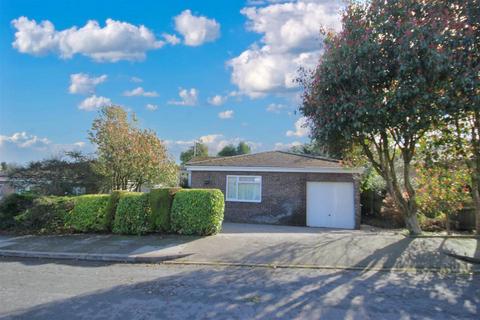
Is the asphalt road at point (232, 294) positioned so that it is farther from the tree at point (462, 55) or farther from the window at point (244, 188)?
the window at point (244, 188)

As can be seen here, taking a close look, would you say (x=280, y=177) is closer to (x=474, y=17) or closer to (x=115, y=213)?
(x=115, y=213)

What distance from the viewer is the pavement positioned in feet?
26.6

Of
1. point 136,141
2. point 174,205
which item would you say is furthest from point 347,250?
point 136,141

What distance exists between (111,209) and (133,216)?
991mm

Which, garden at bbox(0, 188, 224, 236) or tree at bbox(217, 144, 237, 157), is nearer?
garden at bbox(0, 188, 224, 236)

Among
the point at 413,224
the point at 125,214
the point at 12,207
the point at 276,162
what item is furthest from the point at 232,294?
the point at 276,162

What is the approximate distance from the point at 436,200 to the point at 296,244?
625 centimetres

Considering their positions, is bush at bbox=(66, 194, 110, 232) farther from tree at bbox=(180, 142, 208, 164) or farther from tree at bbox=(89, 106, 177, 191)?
tree at bbox=(180, 142, 208, 164)

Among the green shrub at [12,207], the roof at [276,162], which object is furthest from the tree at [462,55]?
the green shrub at [12,207]

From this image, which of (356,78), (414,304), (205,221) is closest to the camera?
(414,304)

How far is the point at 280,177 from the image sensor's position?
56.9ft

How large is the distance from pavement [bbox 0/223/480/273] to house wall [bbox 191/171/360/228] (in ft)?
18.9

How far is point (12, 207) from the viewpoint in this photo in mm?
13820

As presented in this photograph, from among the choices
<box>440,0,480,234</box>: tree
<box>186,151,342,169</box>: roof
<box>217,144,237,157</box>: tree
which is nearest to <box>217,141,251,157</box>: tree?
<box>217,144,237,157</box>: tree
